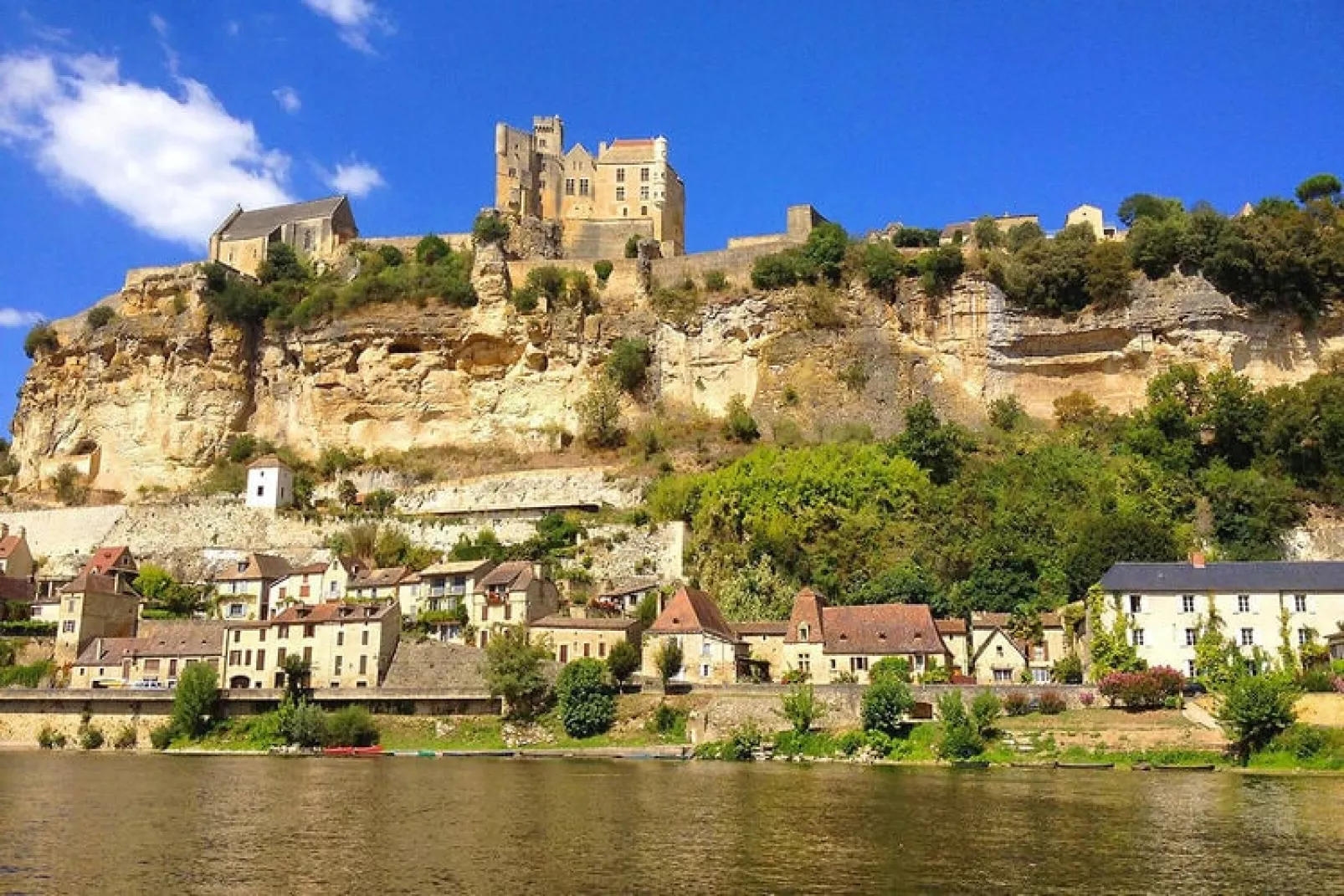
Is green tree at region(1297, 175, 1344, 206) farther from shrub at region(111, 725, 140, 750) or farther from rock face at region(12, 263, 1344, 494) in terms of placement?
shrub at region(111, 725, 140, 750)

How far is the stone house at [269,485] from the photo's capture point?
6303cm

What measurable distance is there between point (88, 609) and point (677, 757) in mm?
27273

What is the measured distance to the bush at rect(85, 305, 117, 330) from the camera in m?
76.9

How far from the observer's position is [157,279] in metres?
76.1

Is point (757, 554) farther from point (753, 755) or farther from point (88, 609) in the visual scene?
point (88, 609)

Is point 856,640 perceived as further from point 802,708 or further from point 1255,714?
point 1255,714

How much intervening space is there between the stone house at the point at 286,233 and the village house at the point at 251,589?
27952 millimetres

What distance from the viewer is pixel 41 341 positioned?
78.1 m

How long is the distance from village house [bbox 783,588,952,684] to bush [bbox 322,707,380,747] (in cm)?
1485

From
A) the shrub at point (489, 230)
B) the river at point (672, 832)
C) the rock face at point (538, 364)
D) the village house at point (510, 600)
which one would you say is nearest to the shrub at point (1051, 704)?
the river at point (672, 832)

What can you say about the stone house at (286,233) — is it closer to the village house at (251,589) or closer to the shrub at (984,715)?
the village house at (251,589)

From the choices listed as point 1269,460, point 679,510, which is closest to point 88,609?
point 679,510

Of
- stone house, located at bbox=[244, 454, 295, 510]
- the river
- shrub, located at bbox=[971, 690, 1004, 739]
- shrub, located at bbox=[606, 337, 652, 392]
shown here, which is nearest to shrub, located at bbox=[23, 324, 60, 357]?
stone house, located at bbox=[244, 454, 295, 510]

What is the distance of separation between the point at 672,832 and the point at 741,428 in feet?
127
